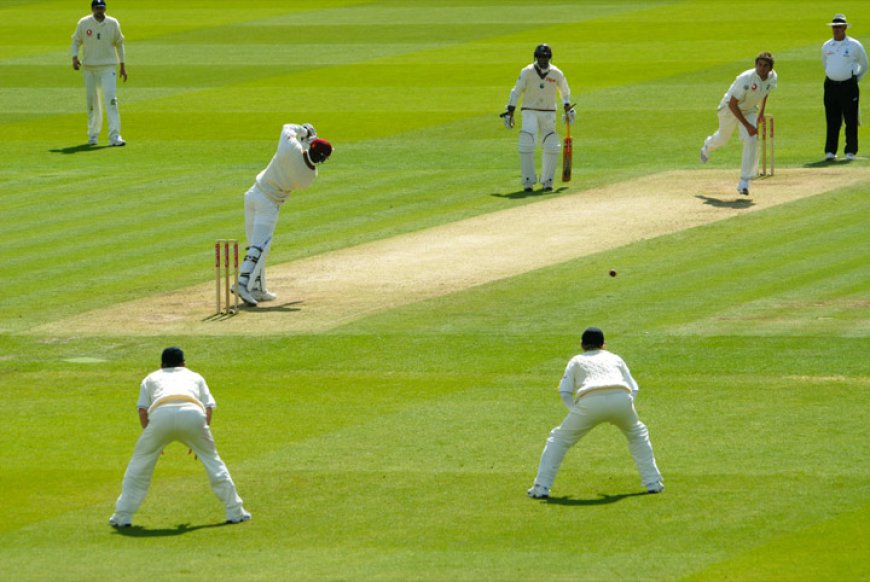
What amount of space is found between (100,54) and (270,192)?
38.3 ft

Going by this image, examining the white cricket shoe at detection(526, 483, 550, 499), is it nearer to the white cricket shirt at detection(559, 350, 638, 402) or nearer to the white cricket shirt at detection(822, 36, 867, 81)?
the white cricket shirt at detection(559, 350, 638, 402)

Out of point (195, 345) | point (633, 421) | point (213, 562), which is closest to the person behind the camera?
point (213, 562)

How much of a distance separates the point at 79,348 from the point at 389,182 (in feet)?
32.8

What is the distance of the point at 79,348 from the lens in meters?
19.6

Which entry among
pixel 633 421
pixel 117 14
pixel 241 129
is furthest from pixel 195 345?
pixel 117 14

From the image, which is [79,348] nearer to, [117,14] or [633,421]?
[633,421]

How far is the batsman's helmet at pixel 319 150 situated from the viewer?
20.6m

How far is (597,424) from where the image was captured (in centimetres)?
1352

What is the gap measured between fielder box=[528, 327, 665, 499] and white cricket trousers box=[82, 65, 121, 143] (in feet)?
64.8

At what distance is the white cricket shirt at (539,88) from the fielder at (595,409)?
44.2 feet

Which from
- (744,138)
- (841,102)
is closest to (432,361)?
(744,138)

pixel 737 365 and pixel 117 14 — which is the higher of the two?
pixel 117 14

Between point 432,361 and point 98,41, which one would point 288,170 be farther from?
point 98,41

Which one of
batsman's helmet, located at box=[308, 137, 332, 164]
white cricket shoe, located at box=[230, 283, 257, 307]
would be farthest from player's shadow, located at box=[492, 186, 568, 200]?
white cricket shoe, located at box=[230, 283, 257, 307]
